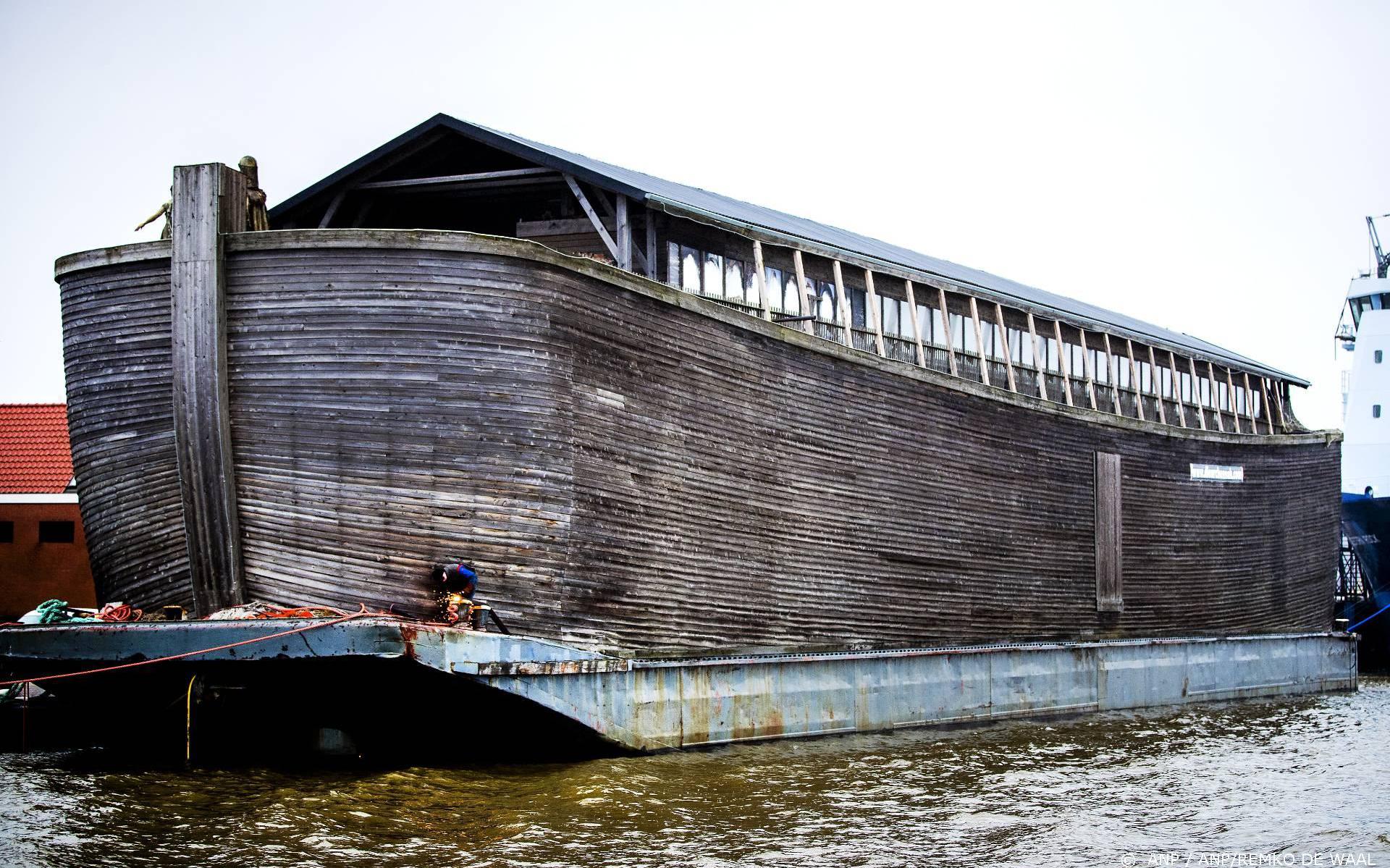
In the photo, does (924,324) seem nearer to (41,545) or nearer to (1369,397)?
(41,545)

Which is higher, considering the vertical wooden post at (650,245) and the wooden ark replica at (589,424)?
the vertical wooden post at (650,245)

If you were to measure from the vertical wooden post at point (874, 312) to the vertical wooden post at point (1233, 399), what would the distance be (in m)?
12.6

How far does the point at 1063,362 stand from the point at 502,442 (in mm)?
14065

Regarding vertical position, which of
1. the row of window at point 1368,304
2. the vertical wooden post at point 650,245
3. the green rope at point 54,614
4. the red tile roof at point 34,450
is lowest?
the green rope at point 54,614

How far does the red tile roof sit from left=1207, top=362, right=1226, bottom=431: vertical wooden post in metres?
22.2

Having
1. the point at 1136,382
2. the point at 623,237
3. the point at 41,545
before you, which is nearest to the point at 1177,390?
the point at 1136,382

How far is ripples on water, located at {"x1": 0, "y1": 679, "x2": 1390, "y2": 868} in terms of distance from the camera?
10.2 m

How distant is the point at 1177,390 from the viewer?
27953 mm

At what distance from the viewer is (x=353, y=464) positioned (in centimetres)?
1345

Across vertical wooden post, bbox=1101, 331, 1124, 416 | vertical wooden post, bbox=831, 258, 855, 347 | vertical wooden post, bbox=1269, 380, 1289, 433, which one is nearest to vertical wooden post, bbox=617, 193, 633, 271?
vertical wooden post, bbox=831, 258, 855, 347

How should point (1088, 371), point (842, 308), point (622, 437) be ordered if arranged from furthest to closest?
1. point (1088, 371)
2. point (842, 308)
3. point (622, 437)

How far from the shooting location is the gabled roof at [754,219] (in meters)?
16.6

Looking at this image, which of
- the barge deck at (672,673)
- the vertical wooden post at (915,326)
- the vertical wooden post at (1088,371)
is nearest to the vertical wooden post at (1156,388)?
the vertical wooden post at (1088,371)

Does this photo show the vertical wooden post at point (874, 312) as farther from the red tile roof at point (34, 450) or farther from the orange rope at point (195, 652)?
the red tile roof at point (34, 450)
